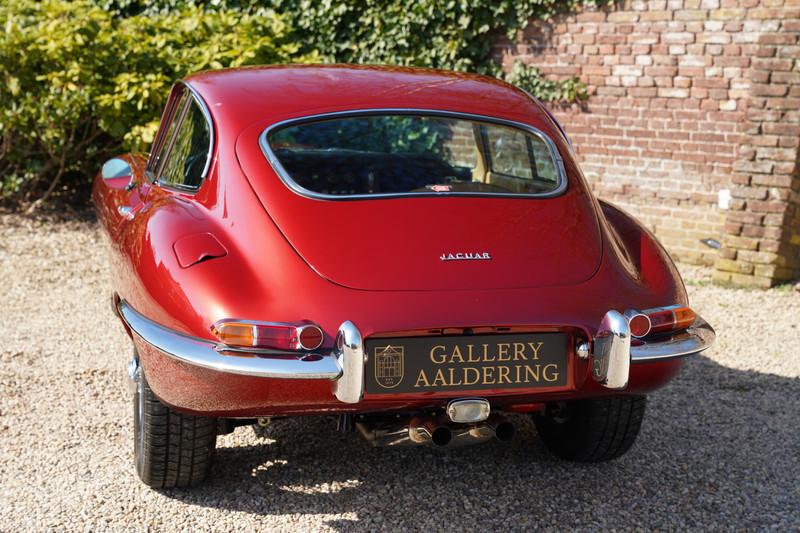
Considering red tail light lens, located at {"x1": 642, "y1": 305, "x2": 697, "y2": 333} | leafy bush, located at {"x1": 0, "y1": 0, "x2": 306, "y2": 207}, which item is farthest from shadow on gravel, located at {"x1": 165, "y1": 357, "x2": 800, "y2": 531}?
leafy bush, located at {"x1": 0, "y1": 0, "x2": 306, "y2": 207}

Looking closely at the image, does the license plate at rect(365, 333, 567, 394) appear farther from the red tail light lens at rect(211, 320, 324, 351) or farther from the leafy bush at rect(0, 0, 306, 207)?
the leafy bush at rect(0, 0, 306, 207)

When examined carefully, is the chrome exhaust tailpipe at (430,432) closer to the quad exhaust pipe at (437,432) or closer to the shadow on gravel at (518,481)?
the quad exhaust pipe at (437,432)

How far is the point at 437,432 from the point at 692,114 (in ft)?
17.9

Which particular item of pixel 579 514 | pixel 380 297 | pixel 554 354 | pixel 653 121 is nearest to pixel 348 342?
pixel 380 297

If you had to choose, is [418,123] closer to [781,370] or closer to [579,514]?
[579,514]

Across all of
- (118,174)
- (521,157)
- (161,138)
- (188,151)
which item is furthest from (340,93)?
(118,174)

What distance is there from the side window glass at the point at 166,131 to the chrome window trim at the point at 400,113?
876 mm

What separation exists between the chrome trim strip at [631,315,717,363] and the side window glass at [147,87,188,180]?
2348 mm

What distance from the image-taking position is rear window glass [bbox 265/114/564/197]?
379 cm

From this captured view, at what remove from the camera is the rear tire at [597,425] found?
3920 millimetres

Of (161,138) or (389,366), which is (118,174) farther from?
(389,366)

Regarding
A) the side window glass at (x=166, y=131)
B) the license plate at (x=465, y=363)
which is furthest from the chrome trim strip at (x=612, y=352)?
the side window glass at (x=166, y=131)

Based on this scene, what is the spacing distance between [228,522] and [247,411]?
1.84 feet

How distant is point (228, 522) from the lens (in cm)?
352
